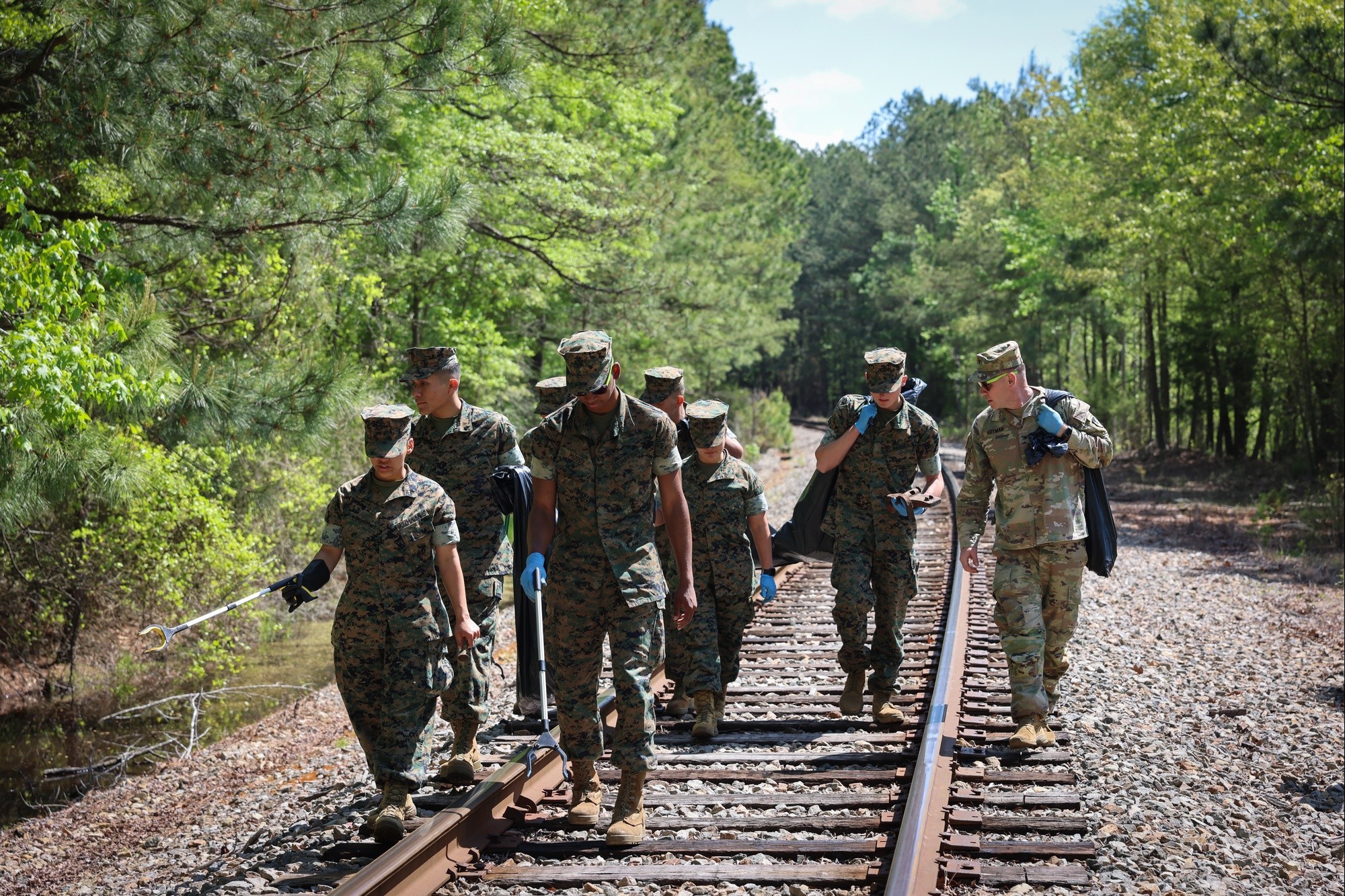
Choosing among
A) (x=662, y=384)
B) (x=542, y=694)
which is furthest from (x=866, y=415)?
(x=542, y=694)

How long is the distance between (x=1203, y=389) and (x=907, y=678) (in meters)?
29.6

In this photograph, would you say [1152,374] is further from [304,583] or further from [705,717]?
[304,583]

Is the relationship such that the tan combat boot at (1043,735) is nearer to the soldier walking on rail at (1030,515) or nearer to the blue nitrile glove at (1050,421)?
the soldier walking on rail at (1030,515)

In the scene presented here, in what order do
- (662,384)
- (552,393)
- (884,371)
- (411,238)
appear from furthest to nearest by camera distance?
(411,238)
(552,393)
(662,384)
(884,371)

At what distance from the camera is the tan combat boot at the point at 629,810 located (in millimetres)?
5109

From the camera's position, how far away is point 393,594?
541cm

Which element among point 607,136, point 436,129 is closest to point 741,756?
point 436,129

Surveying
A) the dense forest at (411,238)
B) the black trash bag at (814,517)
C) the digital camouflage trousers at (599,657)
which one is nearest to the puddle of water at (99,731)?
the dense forest at (411,238)

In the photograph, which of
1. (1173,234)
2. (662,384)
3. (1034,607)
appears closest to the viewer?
(1034,607)

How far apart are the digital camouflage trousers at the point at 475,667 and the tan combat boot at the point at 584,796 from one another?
0.91 metres

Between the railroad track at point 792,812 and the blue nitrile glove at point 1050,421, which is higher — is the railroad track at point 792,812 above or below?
below

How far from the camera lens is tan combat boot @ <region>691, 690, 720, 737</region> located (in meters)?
6.78

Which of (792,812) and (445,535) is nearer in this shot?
(445,535)

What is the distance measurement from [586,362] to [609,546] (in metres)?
0.84
